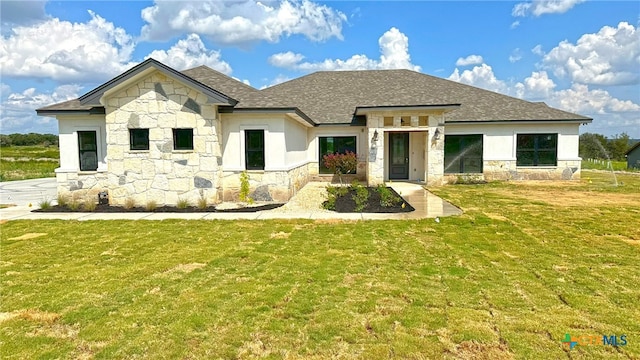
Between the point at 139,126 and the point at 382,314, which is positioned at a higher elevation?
the point at 139,126

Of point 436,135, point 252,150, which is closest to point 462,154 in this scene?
point 436,135

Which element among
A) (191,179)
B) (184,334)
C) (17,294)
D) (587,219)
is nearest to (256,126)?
(191,179)

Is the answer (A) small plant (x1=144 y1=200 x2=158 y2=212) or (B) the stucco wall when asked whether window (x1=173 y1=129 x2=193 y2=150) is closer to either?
(A) small plant (x1=144 y1=200 x2=158 y2=212)

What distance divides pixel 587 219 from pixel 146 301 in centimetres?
1073

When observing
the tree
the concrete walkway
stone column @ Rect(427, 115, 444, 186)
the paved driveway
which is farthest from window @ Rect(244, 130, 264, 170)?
the tree

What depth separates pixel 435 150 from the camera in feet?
58.3

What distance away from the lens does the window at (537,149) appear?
1972cm

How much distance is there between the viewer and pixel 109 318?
4.21 meters

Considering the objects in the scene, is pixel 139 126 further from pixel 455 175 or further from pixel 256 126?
pixel 455 175

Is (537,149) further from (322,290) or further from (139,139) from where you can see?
(139,139)

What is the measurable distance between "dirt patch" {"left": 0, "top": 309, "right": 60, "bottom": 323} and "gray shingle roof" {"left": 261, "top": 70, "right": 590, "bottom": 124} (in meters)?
14.8

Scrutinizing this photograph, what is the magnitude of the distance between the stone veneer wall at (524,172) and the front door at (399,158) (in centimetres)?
237

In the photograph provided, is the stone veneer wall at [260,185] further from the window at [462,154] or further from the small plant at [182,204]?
the window at [462,154]

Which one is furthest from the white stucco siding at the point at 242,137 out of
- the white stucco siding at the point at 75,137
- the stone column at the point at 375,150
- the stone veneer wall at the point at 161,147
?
the stone column at the point at 375,150
